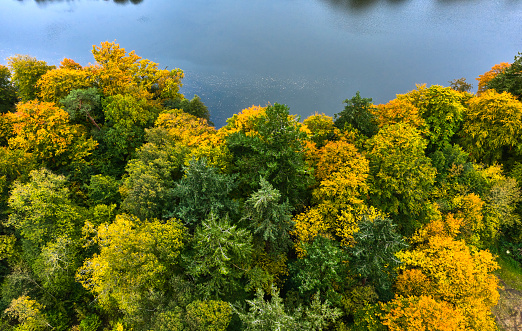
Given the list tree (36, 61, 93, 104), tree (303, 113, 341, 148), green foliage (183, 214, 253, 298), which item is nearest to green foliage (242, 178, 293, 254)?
green foliage (183, 214, 253, 298)

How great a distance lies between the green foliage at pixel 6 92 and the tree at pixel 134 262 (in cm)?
2418

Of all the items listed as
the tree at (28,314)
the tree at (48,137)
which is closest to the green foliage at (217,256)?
the tree at (28,314)

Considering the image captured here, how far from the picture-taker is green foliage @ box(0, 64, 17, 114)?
2725 centimetres

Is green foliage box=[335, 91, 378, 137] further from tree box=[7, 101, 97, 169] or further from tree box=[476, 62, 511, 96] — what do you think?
tree box=[7, 101, 97, 169]

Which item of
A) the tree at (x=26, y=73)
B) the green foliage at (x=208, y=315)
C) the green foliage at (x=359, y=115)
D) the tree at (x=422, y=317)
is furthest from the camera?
the tree at (x=26, y=73)

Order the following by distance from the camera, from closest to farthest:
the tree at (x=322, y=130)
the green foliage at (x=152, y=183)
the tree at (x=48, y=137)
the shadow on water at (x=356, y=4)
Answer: the green foliage at (x=152, y=183), the tree at (x=48, y=137), the tree at (x=322, y=130), the shadow on water at (x=356, y=4)

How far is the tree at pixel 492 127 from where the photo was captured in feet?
70.3

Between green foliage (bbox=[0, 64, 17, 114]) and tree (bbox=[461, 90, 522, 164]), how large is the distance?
46715 millimetres

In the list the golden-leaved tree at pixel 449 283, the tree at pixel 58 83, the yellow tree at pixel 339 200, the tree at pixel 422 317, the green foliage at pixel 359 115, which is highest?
the green foliage at pixel 359 115

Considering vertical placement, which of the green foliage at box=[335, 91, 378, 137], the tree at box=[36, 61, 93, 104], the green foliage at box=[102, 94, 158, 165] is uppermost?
the green foliage at box=[335, 91, 378, 137]

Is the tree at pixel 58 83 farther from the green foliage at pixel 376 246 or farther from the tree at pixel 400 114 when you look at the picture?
the tree at pixel 400 114

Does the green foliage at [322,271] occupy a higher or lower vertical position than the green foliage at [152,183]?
lower

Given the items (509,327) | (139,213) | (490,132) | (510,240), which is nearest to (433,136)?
(490,132)

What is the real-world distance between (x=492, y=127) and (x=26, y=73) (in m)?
44.7
